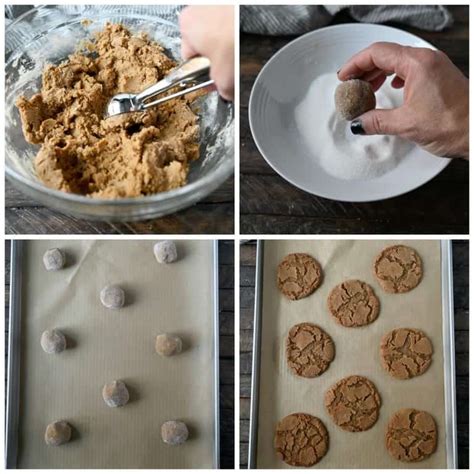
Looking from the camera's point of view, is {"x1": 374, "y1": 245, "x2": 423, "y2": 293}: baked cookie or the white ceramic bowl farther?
{"x1": 374, "y1": 245, "x2": 423, "y2": 293}: baked cookie

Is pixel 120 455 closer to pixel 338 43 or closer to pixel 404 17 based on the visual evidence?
pixel 338 43

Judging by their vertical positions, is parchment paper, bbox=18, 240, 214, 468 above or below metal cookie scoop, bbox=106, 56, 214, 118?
below

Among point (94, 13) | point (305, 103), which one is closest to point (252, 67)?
point (305, 103)

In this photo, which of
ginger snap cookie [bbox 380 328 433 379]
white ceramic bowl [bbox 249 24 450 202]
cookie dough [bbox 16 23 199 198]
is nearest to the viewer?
cookie dough [bbox 16 23 199 198]

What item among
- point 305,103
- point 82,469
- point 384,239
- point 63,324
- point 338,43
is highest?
point 338,43

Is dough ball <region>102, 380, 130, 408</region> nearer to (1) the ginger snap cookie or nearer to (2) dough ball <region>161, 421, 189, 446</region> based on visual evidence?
(2) dough ball <region>161, 421, 189, 446</region>

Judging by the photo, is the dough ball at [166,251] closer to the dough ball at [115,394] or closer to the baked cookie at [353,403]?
the dough ball at [115,394]


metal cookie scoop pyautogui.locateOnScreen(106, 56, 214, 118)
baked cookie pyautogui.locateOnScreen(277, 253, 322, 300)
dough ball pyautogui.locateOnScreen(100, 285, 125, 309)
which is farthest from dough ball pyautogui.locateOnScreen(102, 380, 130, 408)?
metal cookie scoop pyautogui.locateOnScreen(106, 56, 214, 118)
